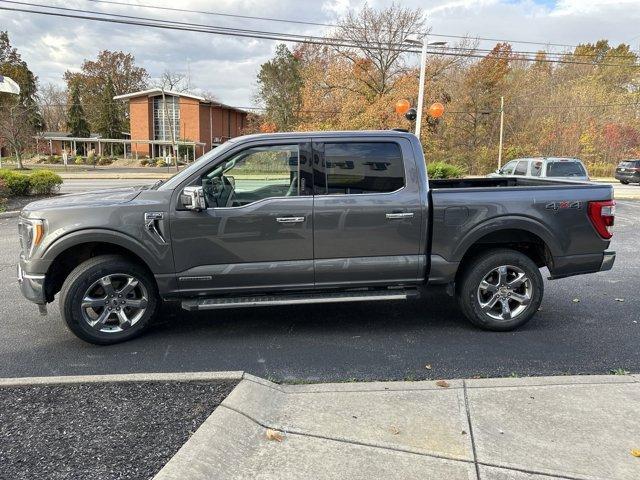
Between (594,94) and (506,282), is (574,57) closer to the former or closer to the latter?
(594,94)

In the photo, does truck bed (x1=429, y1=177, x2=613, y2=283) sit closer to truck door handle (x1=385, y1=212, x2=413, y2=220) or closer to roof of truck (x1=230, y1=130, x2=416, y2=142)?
truck door handle (x1=385, y1=212, x2=413, y2=220)

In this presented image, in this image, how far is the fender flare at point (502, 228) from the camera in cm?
463

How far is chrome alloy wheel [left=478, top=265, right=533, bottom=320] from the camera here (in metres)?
4.80

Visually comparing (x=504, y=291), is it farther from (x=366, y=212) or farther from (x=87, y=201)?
(x=87, y=201)

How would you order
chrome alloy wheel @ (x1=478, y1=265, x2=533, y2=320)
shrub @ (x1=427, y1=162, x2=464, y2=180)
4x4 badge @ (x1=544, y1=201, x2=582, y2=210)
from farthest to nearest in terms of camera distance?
1. shrub @ (x1=427, y1=162, x2=464, y2=180)
2. chrome alloy wheel @ (x1=478, y1=265, x2=533, y2=320)
3. 4x4 badge @ (x1=544, y1=201, x2=582, y2=210)

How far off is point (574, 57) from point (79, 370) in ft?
162

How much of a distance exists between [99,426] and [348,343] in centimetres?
225

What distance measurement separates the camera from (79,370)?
4.00 metres

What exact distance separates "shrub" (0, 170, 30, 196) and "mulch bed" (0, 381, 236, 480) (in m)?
13.7

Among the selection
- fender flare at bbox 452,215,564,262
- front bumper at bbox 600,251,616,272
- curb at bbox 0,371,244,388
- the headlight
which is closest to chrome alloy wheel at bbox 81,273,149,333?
the headlight

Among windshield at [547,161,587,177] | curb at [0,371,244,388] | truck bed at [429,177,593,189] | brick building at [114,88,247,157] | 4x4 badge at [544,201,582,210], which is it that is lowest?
curb at [0,371,244,388]

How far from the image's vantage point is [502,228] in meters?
4.65

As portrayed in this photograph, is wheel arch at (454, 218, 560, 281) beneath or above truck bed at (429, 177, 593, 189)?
beneath

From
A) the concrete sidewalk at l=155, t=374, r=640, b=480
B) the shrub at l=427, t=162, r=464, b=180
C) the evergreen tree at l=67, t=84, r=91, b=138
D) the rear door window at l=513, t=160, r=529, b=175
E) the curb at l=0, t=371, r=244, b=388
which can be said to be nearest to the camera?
the concrete sidewalk at l=155, t=374, r=640, b=480
